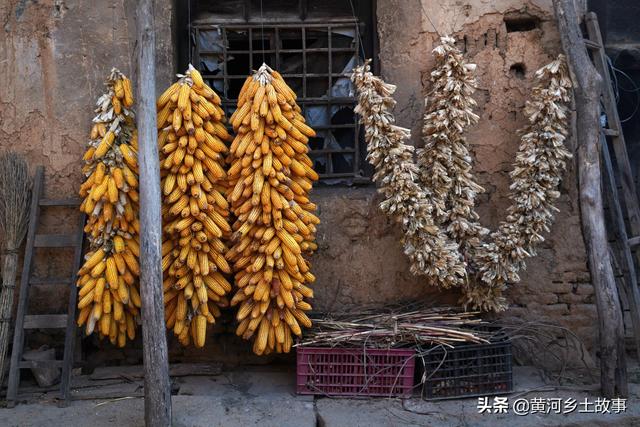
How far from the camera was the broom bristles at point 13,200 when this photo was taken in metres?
4.82

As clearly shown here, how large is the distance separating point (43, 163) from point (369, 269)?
7.99ft

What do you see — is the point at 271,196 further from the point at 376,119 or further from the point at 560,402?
the point at 560,402

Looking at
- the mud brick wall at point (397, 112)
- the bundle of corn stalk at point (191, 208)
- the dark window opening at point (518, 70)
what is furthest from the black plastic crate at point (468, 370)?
the dark window opening at point (518, 70)

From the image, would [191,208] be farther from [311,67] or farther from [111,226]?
[311,67]

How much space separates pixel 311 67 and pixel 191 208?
165cm

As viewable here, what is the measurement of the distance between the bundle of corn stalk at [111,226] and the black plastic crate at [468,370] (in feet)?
6.29

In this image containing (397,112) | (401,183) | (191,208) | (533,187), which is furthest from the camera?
(397,112)

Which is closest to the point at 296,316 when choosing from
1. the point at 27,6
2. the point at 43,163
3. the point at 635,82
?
the point at 43,163

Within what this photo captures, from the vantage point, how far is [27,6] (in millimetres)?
5031

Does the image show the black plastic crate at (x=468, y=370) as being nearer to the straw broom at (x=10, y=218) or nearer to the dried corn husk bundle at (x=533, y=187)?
the dried corn husk bundle at (x=533, y=187)

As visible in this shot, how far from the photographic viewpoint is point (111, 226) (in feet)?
14.5

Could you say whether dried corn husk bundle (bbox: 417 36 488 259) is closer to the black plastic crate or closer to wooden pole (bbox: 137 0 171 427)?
the black plastic crate

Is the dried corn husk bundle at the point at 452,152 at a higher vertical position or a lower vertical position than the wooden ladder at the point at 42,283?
higher

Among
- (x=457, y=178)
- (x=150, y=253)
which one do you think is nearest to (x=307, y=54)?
(x=457, y=178)
